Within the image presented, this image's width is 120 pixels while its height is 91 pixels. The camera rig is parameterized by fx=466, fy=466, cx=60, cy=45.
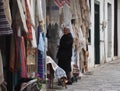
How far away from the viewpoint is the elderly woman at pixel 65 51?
50.0ft

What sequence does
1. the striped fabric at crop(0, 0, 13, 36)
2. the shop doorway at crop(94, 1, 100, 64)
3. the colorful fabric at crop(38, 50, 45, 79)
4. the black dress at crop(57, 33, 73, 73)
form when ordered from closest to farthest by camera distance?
the striped fabric at crop(0, 0, 13, 36), the colorful fabric at crop(38, 50, 45, 79), the black dress at crop(57, 33, 73, 73), the shop doorway at crop(94, 1, 100, 64)

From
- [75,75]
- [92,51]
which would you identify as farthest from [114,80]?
[92,51]

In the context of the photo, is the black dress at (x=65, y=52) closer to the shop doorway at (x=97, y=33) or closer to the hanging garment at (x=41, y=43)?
the hanging garment at (x=41, y=43)

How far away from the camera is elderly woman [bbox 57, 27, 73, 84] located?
15.2 metres

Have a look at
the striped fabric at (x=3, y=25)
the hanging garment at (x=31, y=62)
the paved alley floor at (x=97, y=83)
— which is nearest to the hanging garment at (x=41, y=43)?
the hanging garment at (x=31, y=62)

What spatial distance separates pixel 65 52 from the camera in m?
15.3

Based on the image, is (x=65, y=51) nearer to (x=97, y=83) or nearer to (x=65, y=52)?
(x=65, y=52)

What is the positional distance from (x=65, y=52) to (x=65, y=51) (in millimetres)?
34

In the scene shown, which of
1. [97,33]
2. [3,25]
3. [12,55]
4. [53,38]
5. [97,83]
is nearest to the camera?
[3,25]

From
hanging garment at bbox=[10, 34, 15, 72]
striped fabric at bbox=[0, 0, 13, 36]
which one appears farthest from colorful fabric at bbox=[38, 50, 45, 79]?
striped fabric at bbox=[0, 0, 13, 36]

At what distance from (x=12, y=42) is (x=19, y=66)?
50 cm

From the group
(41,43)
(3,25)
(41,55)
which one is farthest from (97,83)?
(3,25)

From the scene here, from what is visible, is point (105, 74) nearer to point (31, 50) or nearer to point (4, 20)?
point (31, 50)

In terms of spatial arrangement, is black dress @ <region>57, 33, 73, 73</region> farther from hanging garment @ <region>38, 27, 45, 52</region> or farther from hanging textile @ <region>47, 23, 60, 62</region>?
hanging garment @ <region>38, 27, 45, 52</region>
